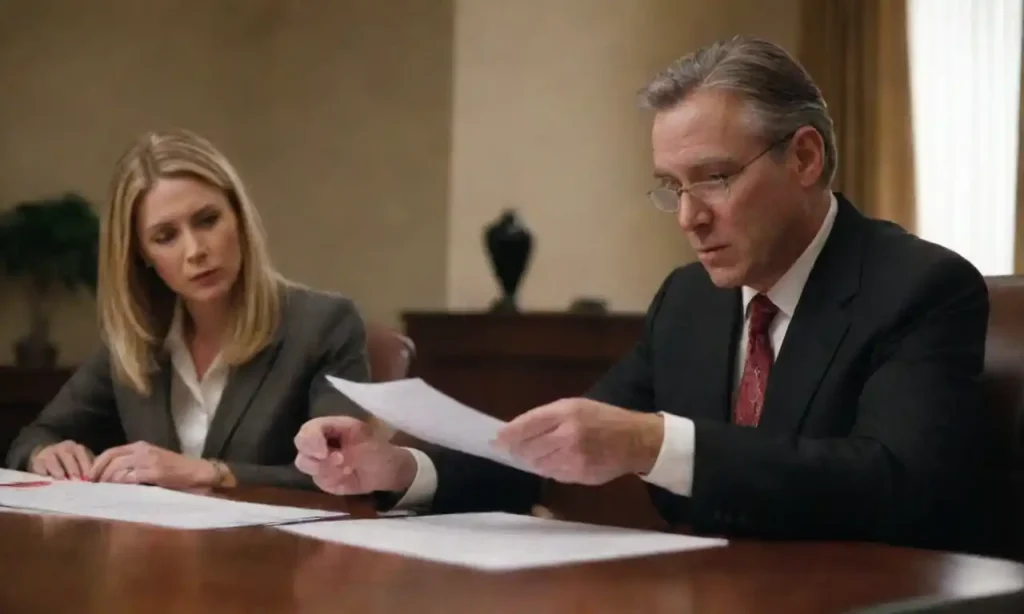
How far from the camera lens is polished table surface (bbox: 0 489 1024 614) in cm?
90

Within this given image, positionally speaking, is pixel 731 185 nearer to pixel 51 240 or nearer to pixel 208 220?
pixel 208 220

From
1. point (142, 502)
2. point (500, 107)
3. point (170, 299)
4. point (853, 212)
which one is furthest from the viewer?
point (500, 107)

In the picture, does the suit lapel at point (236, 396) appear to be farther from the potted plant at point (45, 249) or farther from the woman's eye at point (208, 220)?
the potted plant at point (45, 249)

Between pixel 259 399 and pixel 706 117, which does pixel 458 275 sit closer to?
pixel 259 399

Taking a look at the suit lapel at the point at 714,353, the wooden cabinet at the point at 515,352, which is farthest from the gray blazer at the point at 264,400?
the wooden cabinet at the point at 515,352

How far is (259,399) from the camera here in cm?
215

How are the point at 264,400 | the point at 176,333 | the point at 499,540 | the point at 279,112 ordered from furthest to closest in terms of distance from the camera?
the point at 279,112 < the point at 176,333 < the point at 264,400 < the point at 499,540

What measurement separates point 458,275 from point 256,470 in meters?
2.54

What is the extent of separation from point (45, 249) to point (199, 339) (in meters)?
2.10

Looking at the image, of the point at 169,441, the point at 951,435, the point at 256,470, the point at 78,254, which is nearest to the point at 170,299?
the point at 169,441

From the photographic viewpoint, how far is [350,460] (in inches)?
60.2

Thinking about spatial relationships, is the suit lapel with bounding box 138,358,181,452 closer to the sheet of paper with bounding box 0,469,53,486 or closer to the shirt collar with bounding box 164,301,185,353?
the shirt collar with bounding box 164,301,185,353

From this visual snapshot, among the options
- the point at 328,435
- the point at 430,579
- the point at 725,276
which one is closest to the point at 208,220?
the point at 328,435

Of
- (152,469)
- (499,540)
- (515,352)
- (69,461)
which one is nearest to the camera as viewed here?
(499,540)
